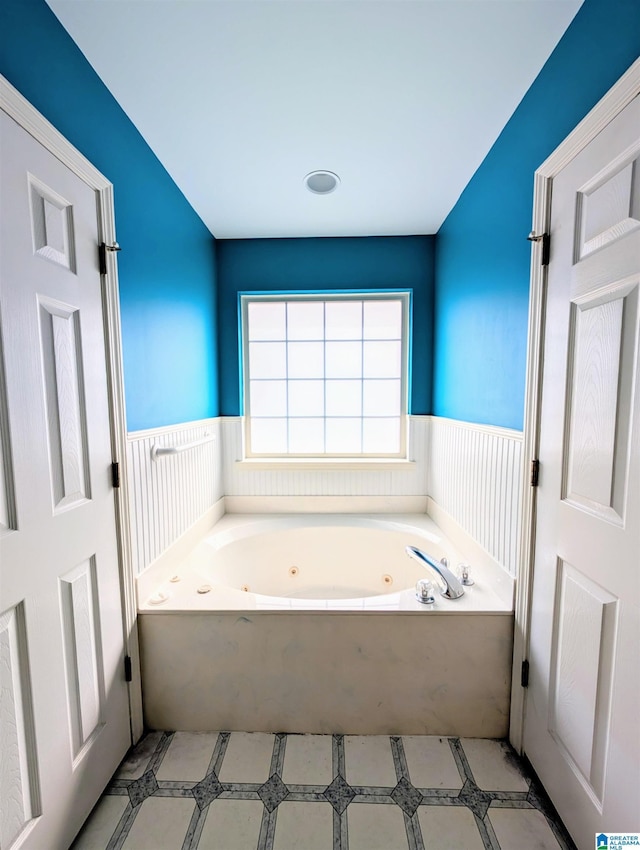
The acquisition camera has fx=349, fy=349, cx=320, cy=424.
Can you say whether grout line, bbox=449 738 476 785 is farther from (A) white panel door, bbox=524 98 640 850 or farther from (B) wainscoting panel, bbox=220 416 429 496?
(B) wainscoting panel, bbox=220 416 429 496

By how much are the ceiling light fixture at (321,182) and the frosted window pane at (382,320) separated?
792mm

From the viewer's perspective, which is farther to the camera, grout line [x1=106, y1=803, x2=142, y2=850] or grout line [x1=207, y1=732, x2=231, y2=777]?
grout line [x1=207, y1=732, x2=231, y2=777]

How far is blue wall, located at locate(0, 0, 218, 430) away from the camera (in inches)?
36.1

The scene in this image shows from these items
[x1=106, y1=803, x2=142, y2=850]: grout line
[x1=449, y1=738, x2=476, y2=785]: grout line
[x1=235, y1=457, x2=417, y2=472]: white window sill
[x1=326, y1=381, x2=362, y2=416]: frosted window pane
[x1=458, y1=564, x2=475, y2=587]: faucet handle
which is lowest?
[x1=449, y1=738, x2=476, y2=785]: grout line

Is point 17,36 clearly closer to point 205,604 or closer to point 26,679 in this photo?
point 26,679

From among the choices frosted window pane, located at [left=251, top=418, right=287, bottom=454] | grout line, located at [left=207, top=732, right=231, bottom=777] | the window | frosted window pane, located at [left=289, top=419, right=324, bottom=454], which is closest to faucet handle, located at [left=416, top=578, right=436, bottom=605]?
grout line, located at [left=207, top=732, right=231, bottom=777]

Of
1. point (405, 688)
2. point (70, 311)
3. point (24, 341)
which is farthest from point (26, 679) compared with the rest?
point (405, 688)

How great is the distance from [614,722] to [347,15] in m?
1.99

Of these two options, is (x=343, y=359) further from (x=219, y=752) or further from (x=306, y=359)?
(x=219, y=752)

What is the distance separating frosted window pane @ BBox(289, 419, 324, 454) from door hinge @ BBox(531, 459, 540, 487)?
5.01 feet

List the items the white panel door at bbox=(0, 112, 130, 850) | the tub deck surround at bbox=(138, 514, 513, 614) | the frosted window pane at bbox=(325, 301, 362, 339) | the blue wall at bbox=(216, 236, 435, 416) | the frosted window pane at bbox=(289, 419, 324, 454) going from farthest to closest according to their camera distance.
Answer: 1. the frosted window pane at bbox=(289, 419, 324, 454)
2. the frosted window pane at bbox=(325, 301, 362, 339)
3. the blue wall at bbox=(216, 236, 435, 416)
4. the tub deck surround at bbox=(138, 514, 513, 614)
5. the white panel door at bbox=(0, 112, 130, 850)

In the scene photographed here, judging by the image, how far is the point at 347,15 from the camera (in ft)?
3.26

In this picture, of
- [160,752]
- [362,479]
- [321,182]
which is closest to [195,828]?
[160,752]

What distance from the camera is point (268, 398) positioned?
253 cm
